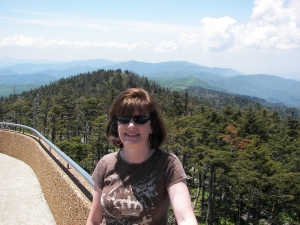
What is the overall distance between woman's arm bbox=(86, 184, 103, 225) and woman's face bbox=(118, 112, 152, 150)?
462 millimetres

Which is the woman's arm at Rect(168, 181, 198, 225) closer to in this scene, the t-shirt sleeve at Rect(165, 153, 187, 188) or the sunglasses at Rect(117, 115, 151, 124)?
the t-shirt sleeve at Rect(165, 153, 187, 188)

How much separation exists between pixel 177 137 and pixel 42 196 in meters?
Result: 41.4

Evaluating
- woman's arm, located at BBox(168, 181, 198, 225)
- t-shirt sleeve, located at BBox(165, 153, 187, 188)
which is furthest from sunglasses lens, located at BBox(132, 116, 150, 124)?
woman's arm, located at BBox(168, 181, 198, 225)

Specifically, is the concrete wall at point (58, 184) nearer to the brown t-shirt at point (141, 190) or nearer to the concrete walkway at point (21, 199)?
the concrete walkway at point (21, 199)

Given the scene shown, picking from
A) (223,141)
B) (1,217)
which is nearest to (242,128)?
(223,141)

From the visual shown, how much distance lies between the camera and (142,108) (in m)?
2.38

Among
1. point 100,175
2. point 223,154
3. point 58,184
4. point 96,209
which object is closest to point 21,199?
point 58,184

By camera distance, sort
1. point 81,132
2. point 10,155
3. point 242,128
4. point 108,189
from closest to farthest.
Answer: point 108,189 → point 10,155 → point 242,128 → point 81,132

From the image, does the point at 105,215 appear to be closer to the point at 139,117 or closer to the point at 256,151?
the point at 139,117

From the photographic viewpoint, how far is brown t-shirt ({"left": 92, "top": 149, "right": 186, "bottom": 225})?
7.13 ft

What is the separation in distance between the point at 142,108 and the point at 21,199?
545cm

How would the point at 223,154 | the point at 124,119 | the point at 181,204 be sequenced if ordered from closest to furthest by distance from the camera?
the point at 181,204, the point at 124,119, the point at 223,154

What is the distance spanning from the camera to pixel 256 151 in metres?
33.9

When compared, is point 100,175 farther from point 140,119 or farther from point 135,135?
point 140,119
